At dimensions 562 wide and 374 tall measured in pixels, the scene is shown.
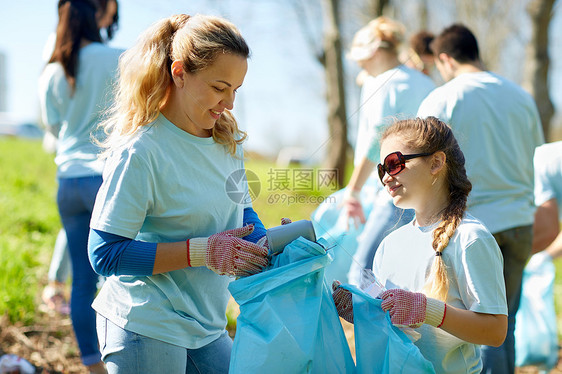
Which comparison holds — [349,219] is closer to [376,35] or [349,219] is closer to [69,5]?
[376,35]

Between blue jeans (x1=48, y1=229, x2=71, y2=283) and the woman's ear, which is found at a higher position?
the woman's ear

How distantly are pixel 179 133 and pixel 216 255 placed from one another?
1.31 ft

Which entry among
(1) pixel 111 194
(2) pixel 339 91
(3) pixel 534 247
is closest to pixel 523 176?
(3) pixel 534 247

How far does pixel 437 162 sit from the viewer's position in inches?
69.2

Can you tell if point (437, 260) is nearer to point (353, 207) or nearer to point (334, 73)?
point (353, 207)

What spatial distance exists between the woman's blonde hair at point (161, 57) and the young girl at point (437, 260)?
59 centimetres

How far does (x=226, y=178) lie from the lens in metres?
1.87

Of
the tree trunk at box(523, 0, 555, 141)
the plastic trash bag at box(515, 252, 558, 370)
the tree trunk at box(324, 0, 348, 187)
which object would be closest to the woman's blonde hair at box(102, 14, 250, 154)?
the plastic trash bag at box(515, 252, 558, 370)

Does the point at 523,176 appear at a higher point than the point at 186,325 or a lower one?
higher

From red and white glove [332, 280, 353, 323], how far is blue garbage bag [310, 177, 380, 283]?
0.07 meters

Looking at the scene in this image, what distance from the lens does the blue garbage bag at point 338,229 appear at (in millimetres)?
2004

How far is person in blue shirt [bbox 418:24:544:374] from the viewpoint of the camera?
2.58 m

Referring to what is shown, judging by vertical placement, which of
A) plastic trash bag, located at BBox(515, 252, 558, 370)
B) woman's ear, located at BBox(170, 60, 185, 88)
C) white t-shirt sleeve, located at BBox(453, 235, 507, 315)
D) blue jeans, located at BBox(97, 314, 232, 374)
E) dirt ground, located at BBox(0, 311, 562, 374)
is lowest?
dirt ground, located at BBox(0, 311, 562, 374)

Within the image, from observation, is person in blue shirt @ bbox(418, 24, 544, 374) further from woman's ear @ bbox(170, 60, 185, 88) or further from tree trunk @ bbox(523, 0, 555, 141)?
tree trunk @ bbox(523, 0, 555, 141)
